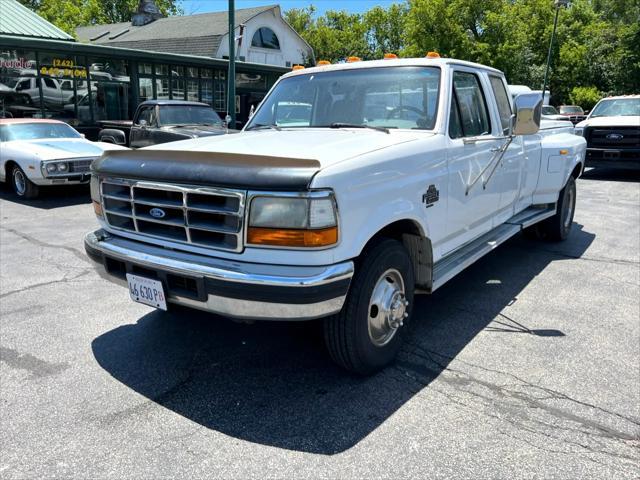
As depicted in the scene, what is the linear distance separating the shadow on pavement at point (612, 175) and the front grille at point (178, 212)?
1286 cm

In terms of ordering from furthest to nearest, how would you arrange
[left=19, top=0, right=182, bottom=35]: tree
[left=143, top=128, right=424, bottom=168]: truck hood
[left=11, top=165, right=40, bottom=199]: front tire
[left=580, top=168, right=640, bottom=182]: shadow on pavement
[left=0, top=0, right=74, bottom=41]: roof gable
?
[left=19, top=0, right=182, bottom=35]: tree < [left=0, top=0, right=74, bottom=41]: roof gable < [left=580, top=168, right=640, bottom=182]: shadow on pavement < [left=11, top=165, right=40, bottom=199]: front tire < [left=143, top=128, right=424, bottom=168]: truck hood

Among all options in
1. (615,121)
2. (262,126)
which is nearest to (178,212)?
(262,126)

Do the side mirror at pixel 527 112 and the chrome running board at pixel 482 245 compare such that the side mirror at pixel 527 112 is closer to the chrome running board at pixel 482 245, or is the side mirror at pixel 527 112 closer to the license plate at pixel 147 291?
the chrome running board at pixel 482 245

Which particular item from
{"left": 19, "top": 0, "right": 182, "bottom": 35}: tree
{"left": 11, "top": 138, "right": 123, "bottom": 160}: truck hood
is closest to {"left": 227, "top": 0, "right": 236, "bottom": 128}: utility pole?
{"left": 11, "top": 138, "right": 123, "bottom": 160}: truck hood

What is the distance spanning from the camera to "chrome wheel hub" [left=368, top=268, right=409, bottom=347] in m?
3.22

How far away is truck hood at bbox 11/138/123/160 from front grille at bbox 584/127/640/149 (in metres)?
10.9

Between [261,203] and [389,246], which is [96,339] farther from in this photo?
[389,246]

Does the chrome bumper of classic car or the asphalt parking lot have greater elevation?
the chrome bumper of classic car

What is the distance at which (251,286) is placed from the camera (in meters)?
2.66

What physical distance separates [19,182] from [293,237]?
907 cm

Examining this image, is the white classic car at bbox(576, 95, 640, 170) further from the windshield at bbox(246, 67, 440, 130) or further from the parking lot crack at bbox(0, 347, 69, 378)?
the parking lot crack at bbox(0, 347, 69, 378)

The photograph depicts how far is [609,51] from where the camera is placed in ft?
112

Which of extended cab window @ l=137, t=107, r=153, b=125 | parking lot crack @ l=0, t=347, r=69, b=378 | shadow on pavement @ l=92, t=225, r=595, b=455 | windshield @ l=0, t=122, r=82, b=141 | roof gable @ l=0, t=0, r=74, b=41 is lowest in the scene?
parking lot crack @ l=0, t=347, r=69, b=378

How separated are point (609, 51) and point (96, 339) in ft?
127
